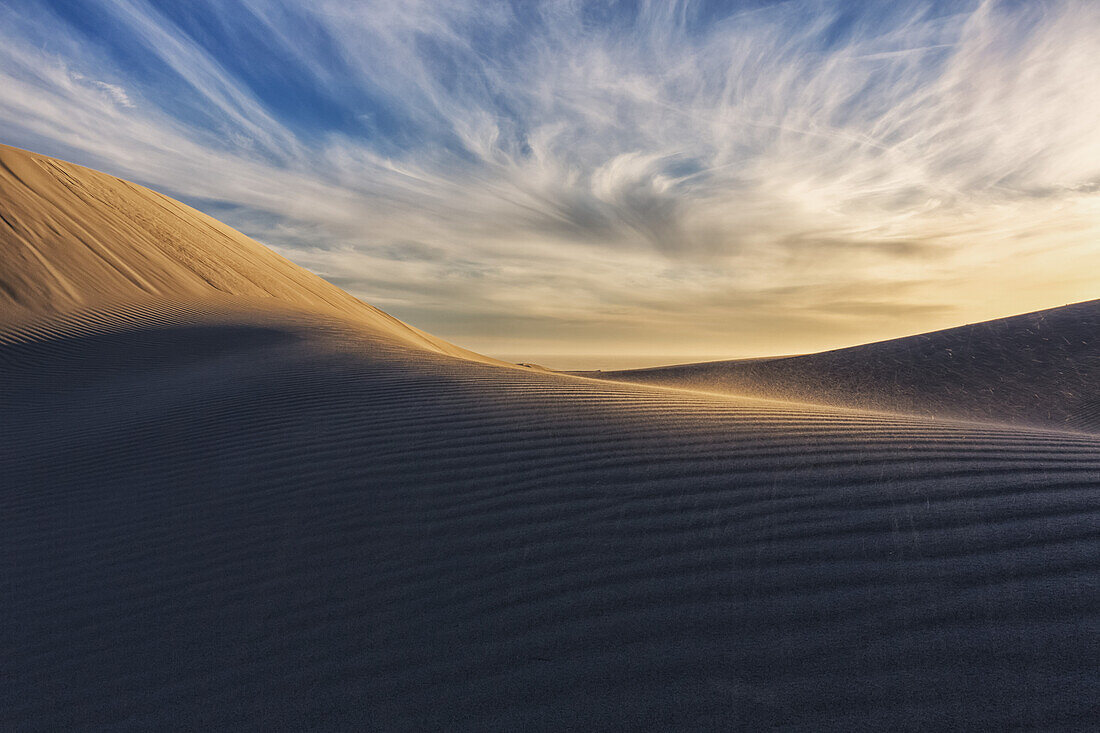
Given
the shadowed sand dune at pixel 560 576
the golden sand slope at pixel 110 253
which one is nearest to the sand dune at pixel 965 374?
the shadowed sand dune at pixel 560 576

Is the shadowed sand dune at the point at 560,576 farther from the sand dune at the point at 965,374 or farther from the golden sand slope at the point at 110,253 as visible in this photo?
the golden sand slope at the point at 110,253

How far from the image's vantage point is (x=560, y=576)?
9.33 feet

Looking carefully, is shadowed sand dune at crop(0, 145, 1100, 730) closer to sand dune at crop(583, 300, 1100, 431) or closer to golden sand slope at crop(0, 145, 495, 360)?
sand dune at crop(583, 300, 1100, 431)

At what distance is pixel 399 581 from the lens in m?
2.99

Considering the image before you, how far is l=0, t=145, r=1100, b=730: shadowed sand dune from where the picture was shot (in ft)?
7.05

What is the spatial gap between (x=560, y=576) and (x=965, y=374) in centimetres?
1703

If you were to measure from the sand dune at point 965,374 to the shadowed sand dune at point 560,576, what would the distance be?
376 inches

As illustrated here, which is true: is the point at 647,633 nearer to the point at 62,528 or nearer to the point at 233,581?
the point at 233,581

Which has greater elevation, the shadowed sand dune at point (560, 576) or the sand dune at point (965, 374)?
the sand dune at point (965, 374)

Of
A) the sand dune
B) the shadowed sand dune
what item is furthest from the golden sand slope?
the shadowed sand dune

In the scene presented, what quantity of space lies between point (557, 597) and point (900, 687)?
1.36m

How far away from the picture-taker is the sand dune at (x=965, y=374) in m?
13.0

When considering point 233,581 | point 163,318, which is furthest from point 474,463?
point 163,318

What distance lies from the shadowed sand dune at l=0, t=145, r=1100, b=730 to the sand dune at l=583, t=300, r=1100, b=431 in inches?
376
